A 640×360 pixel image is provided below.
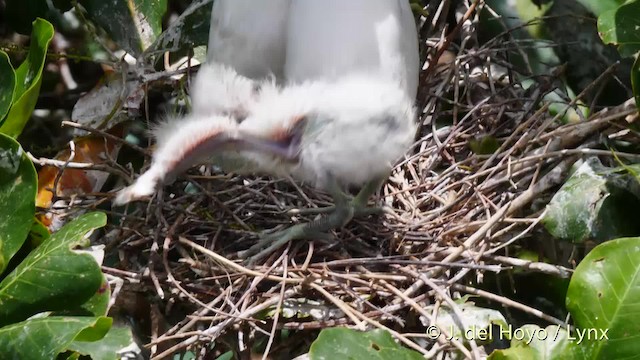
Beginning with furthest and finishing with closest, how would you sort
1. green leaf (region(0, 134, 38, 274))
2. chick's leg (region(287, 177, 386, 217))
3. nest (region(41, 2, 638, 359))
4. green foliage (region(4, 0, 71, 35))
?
green foliage (region(4, 0, 71, 35))
chick's leg (region(287, 177, 386, 217))
nest (region(41, 2, 638, 359))
green leaf (region(0, 134, 38, 274))

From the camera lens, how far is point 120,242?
1.49m

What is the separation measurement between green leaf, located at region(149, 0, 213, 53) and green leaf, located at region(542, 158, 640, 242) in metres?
0.74

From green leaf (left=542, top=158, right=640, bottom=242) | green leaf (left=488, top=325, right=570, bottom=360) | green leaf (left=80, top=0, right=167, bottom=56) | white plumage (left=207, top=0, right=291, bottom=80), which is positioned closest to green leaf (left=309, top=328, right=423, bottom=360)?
green leaf (left=488, top=325, right=570, bottom=360)

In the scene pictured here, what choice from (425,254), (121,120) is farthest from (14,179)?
(425,254)

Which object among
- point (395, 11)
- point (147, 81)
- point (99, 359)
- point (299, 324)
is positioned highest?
point (395, 11)

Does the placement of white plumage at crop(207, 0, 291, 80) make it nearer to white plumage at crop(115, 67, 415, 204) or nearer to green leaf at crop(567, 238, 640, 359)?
white plumage at crop(115, 67, 415, 204)

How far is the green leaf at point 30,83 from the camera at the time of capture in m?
1.15

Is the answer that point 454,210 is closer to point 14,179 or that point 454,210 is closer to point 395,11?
point 395,11

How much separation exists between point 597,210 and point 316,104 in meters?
0.46

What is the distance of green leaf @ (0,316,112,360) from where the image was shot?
93cm

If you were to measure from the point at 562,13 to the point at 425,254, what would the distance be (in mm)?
629

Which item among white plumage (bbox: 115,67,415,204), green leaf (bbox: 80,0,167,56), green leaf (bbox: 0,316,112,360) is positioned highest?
green leaf (bbox: 80,0,167,56)

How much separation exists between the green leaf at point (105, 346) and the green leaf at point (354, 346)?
0.25 metres

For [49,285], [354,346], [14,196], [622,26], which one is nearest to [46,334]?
[49,285]
